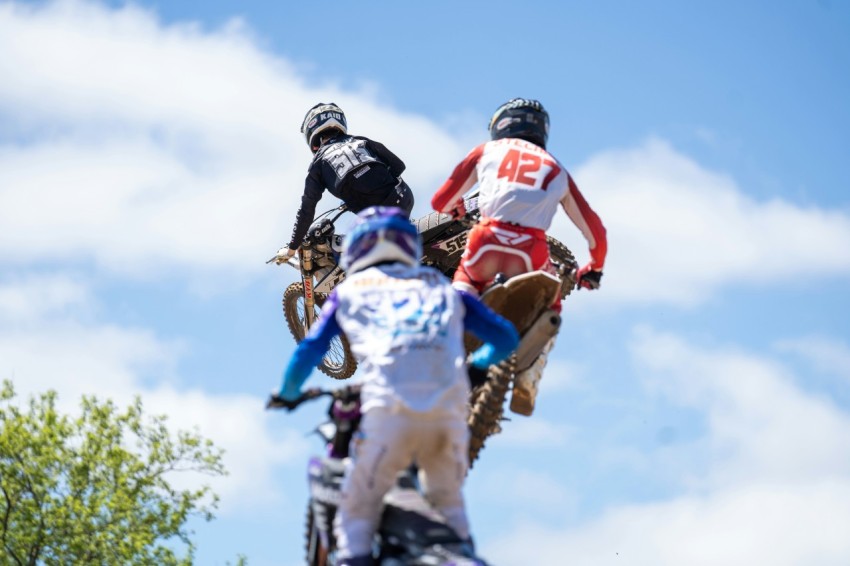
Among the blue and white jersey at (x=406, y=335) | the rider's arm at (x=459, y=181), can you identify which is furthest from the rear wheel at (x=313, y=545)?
the rider's arm at (x=459, y=181)

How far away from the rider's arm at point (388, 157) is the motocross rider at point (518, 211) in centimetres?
419

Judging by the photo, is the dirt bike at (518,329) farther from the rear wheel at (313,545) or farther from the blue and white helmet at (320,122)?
the blue and white helmet at (320,122)

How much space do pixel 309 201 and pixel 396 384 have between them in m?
8.82

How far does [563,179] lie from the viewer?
1252cm

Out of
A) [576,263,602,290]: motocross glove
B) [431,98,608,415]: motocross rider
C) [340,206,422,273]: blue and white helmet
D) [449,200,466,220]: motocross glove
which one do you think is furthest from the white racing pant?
[449,200,466,220]: motocross glove

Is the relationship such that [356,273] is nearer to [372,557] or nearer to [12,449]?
[372,557]

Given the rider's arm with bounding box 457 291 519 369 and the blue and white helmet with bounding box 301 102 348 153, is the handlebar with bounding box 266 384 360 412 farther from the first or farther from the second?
the blue and white helmet with bounding box 301 102 348 153

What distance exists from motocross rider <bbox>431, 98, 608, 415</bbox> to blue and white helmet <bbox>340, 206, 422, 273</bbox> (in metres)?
3.07

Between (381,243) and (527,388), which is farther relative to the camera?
(527,388)

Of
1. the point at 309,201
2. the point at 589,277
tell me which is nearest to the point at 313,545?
the point at 589,277

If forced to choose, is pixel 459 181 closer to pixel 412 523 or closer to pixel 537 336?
pixel 537 336

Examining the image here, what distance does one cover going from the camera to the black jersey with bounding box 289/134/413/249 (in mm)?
16578

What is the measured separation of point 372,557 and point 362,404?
2.60 ft

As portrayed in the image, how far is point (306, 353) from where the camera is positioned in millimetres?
9109
